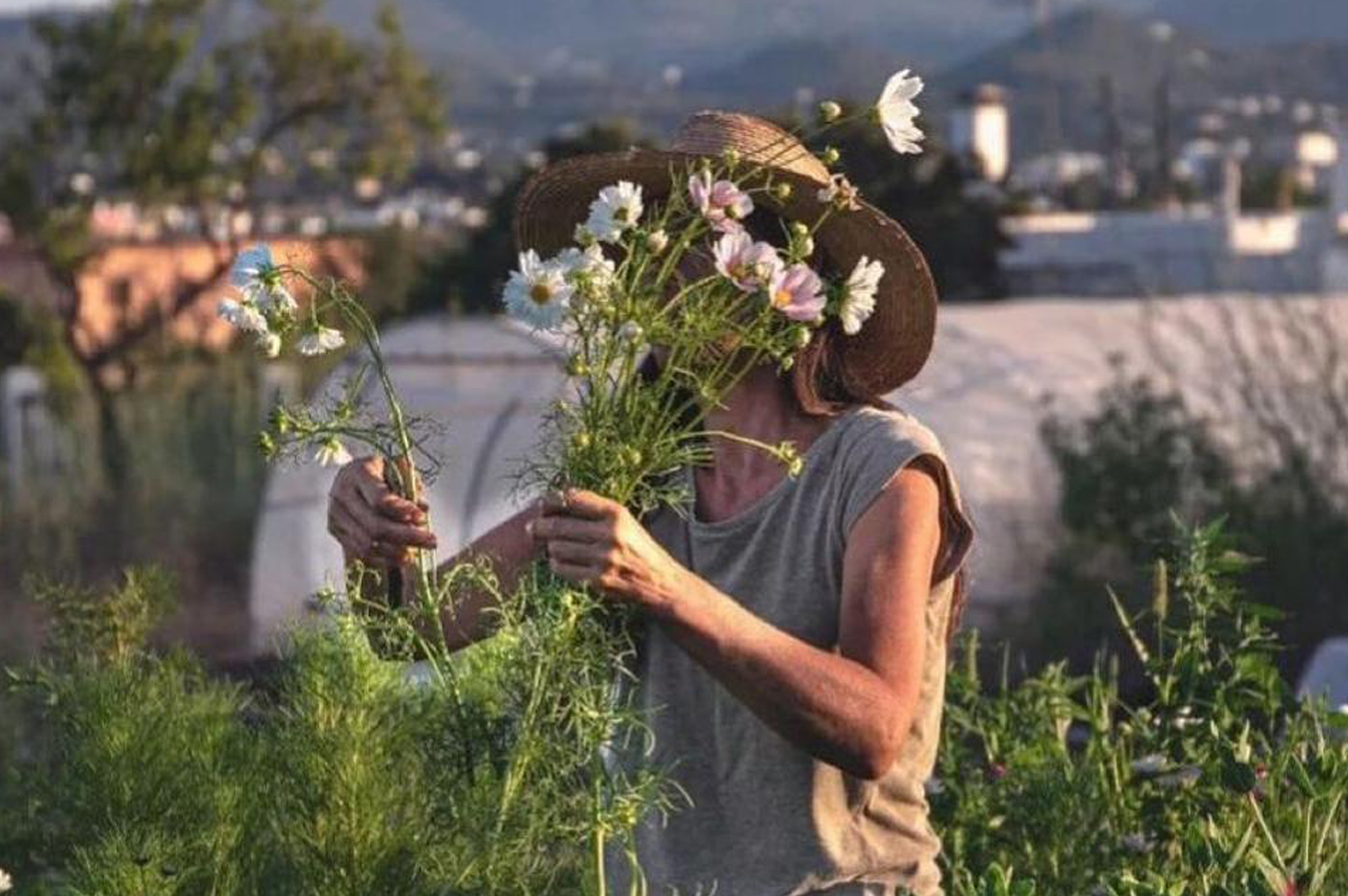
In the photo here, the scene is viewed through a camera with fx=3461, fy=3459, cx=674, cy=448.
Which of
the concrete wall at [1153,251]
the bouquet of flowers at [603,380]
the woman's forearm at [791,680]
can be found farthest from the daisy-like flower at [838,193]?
the concrete wall at [1153,251]

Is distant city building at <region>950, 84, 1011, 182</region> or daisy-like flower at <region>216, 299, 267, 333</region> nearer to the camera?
daisy-like flower at <region>216, 299, 267, 333</region>

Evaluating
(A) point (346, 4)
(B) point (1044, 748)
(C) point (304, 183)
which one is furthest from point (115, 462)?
(A) point (346, 4)

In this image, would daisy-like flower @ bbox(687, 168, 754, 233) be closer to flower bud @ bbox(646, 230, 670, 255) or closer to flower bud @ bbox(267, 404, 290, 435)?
flower bud @ bbox(646, 230, 670, 255)

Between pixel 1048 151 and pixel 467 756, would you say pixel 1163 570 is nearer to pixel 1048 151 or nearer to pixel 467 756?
pixel 467 756

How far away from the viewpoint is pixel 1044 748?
5.04m

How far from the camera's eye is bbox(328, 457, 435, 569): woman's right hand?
3.46 metres

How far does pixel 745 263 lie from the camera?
3182 mm

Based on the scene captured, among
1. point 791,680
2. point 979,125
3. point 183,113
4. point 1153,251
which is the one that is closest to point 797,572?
point 791,680

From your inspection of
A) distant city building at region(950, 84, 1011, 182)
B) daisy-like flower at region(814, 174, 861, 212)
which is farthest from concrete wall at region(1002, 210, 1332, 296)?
daisy-like flower at region(814, 174, 861, 212)

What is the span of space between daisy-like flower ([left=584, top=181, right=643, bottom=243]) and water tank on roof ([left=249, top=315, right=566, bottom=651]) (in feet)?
32.8

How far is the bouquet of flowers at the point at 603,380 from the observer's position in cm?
320

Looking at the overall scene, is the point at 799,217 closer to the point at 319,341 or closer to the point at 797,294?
the point at 797,294

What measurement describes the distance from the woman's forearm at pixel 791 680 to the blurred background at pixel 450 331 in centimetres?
62

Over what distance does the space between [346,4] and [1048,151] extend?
8407 cm
